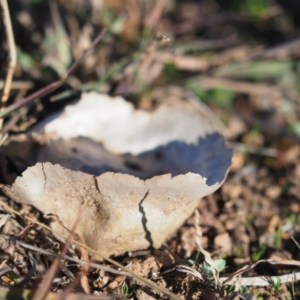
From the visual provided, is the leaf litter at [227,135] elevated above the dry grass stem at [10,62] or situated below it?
below

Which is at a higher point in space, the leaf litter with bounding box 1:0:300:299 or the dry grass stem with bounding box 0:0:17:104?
the dry grass stem with bounding box 0:0:17:104

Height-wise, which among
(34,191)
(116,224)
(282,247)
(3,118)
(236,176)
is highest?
(3,118)

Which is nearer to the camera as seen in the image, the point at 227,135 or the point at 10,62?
the point at 10,62

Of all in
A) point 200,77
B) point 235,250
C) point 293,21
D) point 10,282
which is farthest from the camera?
point 293,21

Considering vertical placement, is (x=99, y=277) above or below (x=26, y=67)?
below

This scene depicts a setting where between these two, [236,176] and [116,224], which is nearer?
[116,224]

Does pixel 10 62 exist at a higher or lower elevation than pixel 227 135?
higher

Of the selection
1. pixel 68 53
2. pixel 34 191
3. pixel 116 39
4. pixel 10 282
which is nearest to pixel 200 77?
pixel 116 39

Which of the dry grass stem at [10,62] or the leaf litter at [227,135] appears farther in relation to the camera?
the dry grass stem at [10,62]

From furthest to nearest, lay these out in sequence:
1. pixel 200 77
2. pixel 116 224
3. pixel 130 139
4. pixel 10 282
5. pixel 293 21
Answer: pixel 293 21
pixel 200 77
pixel 130 139
pixel 116 224
pixel 10 282

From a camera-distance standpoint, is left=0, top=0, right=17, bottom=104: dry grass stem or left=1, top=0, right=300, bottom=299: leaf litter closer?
left=1, top=0, right=300, bottom=299: leaf litter

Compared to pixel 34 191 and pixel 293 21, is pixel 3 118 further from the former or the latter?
pixel 293 21
